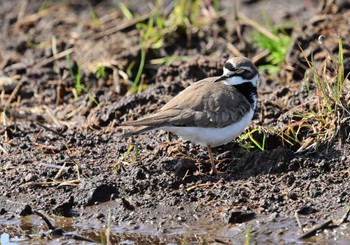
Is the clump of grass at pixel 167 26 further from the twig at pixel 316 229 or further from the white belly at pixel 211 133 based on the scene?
the twig at pixel 316 229

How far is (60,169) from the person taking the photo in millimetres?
8664

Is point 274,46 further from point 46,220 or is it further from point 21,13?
point 46,220

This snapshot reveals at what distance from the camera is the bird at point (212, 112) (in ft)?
27.4

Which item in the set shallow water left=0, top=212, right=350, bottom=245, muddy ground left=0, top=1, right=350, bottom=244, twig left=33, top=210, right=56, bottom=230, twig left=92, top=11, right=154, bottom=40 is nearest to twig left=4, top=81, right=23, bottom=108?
muddy ground left=0, top=1, right=350, bottom=244

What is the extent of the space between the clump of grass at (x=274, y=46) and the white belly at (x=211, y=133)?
268 centimetres

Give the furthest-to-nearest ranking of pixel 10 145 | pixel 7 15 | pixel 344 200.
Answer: pixel 7 15 → pixel 10 145 → pixel 344 200

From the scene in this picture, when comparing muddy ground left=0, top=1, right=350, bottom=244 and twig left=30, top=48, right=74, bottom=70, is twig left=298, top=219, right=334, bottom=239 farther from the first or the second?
twig left=30, top=48, right=74, bottom=70

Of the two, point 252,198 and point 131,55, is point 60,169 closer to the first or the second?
point 252,198

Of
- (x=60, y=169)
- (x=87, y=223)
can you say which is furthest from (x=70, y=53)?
(x=87, y=223)

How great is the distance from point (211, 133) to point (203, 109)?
30 cm

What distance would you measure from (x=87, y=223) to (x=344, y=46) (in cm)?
434

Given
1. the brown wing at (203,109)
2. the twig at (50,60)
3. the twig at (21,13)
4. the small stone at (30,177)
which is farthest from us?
the twig at (21,13)

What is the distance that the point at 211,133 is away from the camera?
8.38m

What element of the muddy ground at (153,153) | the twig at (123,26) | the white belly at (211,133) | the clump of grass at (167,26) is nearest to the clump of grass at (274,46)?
the muddy ground at (153,153)
